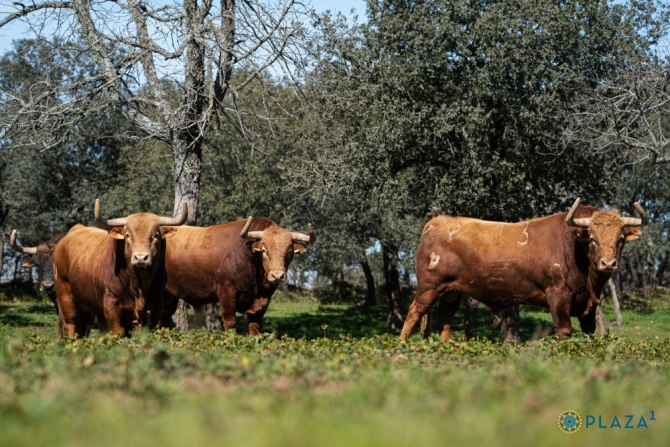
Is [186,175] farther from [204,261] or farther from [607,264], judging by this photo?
[607,264]

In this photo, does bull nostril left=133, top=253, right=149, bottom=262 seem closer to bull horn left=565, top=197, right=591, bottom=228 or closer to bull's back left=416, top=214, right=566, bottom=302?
bull's back left=416, top=214, right=566, bottom=302

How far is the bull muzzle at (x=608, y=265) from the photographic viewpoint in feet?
41.9

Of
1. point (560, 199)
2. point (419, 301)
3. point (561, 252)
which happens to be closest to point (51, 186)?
point (560, 199)

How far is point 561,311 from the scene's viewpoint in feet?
44.2

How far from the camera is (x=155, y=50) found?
56.2 ft

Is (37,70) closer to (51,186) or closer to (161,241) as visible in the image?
(51,186)

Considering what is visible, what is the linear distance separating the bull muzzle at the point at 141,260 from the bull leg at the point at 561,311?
6.28m

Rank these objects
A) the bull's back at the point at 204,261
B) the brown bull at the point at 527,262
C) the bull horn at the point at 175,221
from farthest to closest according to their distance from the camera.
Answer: the bull's back at the point at 204,261, the brown bull at the point at 527,262, the bull horn at the point at 175,221

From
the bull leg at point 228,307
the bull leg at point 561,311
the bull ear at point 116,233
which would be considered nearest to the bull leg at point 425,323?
the bull leg at point 561,311

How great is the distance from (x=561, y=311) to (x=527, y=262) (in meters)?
1.00

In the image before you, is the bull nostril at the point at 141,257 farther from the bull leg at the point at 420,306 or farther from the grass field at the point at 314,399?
the bull leg at the point at 420,306

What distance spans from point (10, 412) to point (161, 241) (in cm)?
848

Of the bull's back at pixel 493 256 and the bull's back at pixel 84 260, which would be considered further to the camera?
the bull's back at pixel 493 256

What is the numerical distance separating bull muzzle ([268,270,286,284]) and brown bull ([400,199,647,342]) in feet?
7.36
